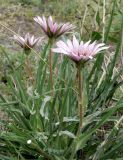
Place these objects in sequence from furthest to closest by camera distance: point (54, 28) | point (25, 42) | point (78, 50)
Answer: point (25, 42) → point (54, 28) → point (78, 50)

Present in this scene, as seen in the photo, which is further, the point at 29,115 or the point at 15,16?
the point at 15,16

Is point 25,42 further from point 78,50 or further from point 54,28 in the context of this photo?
point 78,50

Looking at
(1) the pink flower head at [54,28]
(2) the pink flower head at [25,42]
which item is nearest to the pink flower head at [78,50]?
(1) the pink flower head at [54,28]

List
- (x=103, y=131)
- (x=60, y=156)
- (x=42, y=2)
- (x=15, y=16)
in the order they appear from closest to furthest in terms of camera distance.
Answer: (x=60, y=156) < (x=103, y=131) < (x=15, y=16) < (x=42, y=2)

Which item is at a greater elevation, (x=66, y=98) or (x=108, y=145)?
(x=66, y=98)

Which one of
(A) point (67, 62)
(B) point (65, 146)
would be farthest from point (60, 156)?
(A) point (67, 62)

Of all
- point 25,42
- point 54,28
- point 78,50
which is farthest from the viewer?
point 25,42

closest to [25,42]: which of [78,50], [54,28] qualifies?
[54,28]

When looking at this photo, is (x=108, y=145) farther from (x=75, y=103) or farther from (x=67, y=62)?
(x=67, y=62)

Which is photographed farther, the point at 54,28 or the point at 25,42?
the point at 25,42

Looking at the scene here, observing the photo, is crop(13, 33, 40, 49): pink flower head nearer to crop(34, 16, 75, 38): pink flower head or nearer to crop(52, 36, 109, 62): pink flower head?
crop(34, 16, 75, 38): pink flower head

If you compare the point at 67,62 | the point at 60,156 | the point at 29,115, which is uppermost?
the point at 67,62
